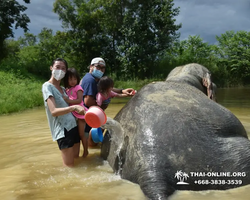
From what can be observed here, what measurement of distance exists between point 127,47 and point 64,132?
17.6m

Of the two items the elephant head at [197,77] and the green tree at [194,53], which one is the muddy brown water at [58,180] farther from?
the green tree at [194,53]

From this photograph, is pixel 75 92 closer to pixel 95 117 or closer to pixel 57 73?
pixel 57 73

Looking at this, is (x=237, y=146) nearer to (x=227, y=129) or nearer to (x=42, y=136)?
(x=227, y=129)

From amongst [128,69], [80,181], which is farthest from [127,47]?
[80,181]

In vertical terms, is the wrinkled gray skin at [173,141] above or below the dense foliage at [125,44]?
below


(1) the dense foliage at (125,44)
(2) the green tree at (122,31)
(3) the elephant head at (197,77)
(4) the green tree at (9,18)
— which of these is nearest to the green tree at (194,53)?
(1) the dense foliage at (125,44)

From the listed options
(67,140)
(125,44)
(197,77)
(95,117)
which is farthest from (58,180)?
(125,44)

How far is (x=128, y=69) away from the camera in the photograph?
64.7ft

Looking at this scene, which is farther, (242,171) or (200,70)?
(200,70)

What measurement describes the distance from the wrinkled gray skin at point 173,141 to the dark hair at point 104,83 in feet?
2.69

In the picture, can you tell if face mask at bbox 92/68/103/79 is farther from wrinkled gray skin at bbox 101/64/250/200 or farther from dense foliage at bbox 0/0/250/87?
Answer: dense foliage at bbox 0/0/250/87

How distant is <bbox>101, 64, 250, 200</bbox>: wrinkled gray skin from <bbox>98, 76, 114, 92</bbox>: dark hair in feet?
2.69

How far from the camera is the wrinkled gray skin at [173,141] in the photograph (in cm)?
195

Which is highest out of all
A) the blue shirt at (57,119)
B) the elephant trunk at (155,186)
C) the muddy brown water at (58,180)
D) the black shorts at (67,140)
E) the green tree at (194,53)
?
the green tree at (194,53)
